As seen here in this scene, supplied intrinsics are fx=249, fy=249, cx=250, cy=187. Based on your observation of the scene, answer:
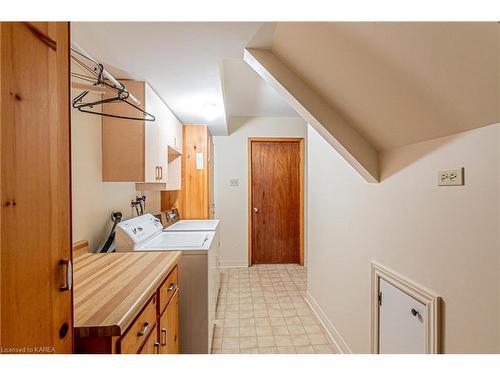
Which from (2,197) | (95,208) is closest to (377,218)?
(2,197)

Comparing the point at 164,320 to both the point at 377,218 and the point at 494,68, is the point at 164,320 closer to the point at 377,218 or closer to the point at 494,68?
the point at 377,218

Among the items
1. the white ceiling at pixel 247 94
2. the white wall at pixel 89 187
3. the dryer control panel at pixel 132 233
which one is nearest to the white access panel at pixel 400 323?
the dryer control panel at pixel 132 233

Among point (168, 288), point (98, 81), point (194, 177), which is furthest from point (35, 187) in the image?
Result: point (194, 177)

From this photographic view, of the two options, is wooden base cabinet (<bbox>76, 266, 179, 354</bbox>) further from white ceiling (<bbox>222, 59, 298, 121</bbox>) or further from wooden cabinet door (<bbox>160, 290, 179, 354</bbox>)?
white ceiling (<bbox>222, 59, 298, 121</bbox>)

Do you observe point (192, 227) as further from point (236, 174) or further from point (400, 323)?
point (400, 323)

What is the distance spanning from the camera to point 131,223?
1958 mm

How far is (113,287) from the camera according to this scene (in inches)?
41.9

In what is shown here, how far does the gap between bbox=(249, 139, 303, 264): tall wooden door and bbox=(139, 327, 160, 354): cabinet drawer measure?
300 cm

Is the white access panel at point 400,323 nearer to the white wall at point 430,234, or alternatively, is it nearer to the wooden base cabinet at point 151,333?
the white wall at point 430,234

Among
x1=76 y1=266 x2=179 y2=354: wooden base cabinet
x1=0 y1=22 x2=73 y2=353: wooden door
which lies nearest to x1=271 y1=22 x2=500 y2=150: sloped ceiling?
x1=0 y1=22 x2=73 y2=353: wooden door

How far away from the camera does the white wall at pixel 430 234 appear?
0.88m

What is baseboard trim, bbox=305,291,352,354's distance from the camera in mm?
1897

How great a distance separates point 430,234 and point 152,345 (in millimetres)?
1353
